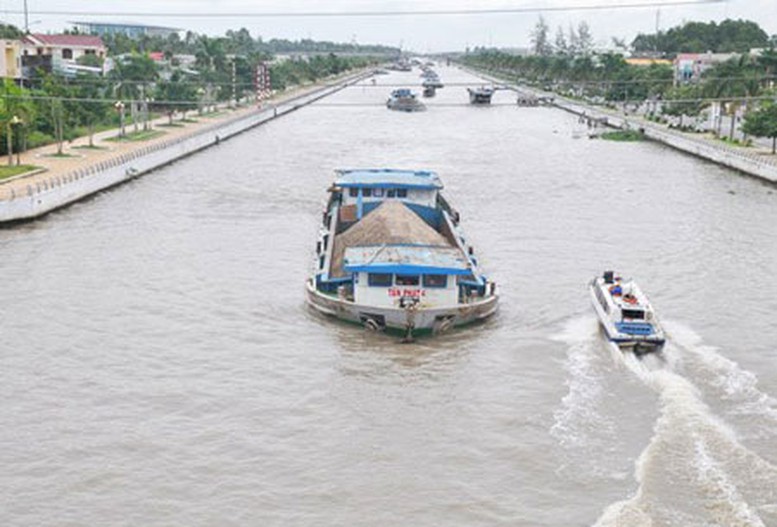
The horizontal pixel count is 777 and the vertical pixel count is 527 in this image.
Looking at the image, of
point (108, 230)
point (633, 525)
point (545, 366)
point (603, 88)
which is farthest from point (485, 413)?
point (603, 88)

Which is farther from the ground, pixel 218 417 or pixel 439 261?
pixel 439 261

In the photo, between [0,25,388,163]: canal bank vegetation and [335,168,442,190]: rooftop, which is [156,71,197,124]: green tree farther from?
[335,168,442,190]: rooftop

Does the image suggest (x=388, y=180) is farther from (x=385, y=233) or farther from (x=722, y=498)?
(x=722, y=498)

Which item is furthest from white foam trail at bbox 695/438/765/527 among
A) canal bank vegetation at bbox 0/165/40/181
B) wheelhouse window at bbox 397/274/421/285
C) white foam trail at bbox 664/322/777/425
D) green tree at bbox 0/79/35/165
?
green tree at bbox 0/79/35/165

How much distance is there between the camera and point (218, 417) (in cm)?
2080

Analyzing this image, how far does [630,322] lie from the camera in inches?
976

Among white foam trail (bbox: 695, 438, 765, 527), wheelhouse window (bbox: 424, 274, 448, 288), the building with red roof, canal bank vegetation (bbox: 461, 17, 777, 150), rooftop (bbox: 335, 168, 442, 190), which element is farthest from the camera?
the building with red roof

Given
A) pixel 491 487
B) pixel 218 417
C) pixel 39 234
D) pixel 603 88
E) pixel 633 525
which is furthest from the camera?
pixel 603 88

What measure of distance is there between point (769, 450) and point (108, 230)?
27.5m

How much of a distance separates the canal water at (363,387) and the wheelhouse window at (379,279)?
4.39 feet

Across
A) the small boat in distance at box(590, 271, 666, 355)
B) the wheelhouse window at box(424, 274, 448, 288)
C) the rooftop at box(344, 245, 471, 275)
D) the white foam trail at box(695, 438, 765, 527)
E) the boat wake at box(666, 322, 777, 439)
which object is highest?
the rooftop at box(344, 245, 471, 275)

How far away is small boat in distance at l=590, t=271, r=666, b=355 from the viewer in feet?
80.3

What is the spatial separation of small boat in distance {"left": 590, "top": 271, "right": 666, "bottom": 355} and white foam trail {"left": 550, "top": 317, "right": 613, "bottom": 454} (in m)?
0.67

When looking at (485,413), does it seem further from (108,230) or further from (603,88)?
(603,88)
